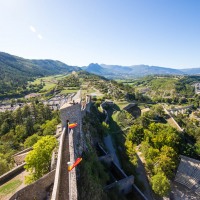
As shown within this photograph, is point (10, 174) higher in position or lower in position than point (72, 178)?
lower

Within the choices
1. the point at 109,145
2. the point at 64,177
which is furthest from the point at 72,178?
the point at 109,145

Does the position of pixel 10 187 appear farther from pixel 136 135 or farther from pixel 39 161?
pixel 136 135

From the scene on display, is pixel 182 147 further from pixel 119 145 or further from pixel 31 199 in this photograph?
pixel 31 199

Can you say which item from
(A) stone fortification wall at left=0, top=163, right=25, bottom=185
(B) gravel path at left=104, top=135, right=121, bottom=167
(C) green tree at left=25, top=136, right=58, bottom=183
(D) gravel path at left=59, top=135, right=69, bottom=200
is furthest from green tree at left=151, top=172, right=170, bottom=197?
(A) stone fortification wall at left=0, top=163, right=25, bottom=185

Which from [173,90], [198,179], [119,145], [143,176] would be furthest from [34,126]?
[173,90]

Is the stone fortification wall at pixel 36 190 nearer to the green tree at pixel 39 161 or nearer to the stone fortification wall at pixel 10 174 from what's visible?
the green tree at pixel 39 161

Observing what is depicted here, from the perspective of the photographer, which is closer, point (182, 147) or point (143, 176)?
point (143, 176)

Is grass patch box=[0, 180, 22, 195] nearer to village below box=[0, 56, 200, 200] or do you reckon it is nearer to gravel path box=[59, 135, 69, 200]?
village below box=[0, 56, 200, 200]
